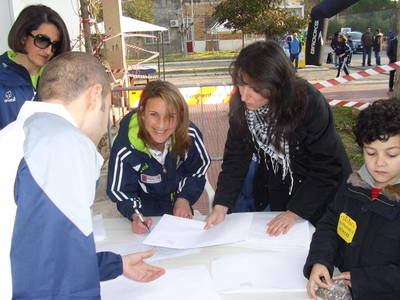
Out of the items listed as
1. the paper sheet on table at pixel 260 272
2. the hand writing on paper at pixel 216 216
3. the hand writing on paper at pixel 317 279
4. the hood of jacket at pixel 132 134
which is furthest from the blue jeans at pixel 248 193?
the hand writing on paper at pixel 317 279

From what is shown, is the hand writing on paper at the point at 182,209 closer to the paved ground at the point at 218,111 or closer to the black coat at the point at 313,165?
the black coat at the point at 313,165

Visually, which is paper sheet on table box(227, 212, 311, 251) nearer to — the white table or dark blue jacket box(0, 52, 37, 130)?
the white table

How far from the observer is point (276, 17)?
16141mm

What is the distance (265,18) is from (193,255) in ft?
52.1

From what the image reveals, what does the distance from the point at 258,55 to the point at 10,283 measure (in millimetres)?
1399

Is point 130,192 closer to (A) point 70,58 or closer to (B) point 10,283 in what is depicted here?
(A) point 70,58

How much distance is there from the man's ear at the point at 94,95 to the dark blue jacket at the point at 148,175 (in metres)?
1.00

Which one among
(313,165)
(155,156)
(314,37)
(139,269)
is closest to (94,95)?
(139,269)

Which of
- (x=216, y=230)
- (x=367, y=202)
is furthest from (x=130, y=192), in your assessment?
(x=367, y=202)

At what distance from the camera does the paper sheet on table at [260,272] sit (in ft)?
4.86

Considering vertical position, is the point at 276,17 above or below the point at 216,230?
above

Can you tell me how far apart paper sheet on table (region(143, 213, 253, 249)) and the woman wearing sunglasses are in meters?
1.18

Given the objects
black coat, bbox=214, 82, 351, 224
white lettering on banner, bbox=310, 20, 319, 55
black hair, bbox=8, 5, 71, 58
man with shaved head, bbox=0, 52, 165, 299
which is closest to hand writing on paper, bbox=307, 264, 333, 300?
black coat, bbox=214, 82, 351, 224

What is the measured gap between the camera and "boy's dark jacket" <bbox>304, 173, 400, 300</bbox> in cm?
137
